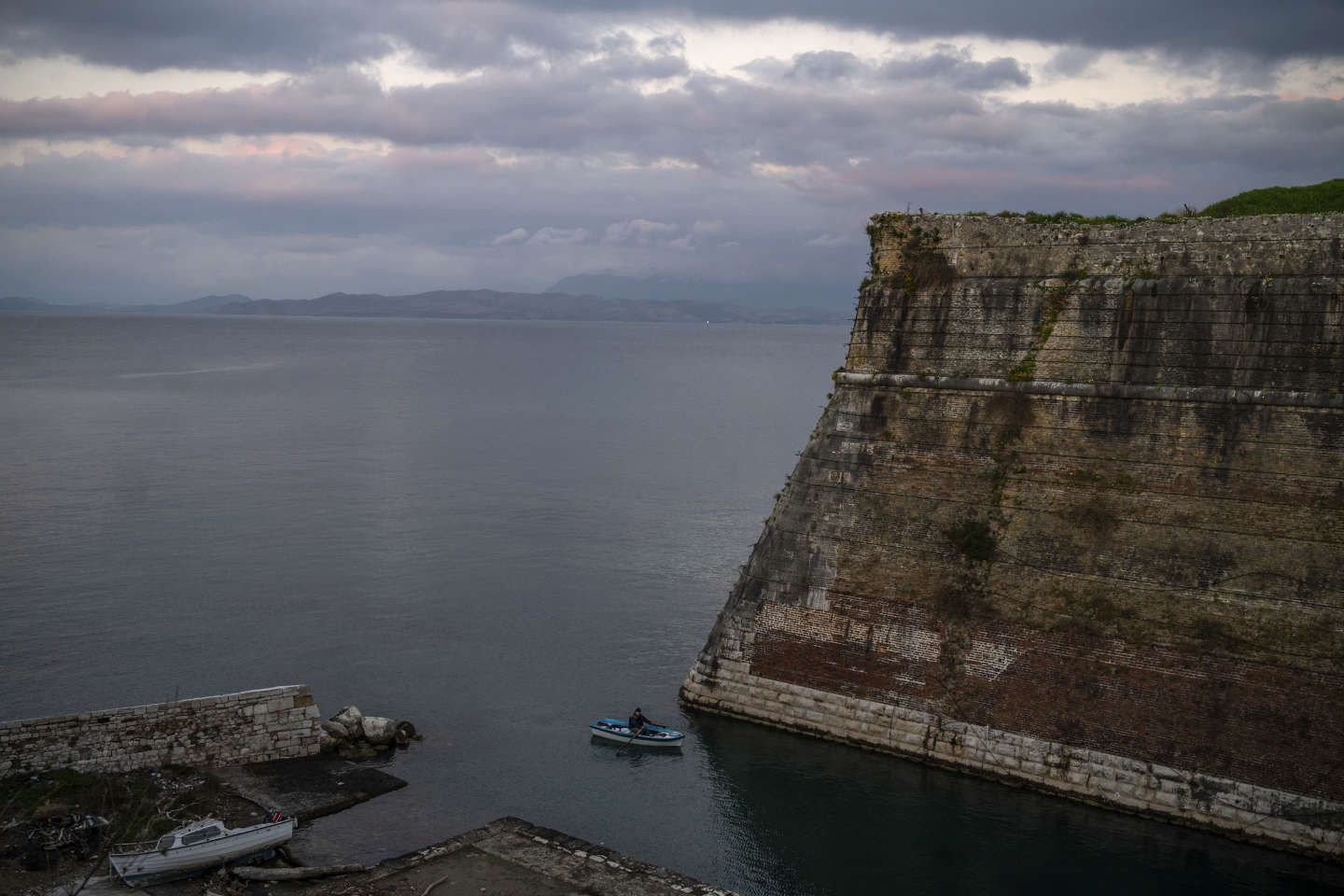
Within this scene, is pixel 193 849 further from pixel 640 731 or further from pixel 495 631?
pixel 495 631

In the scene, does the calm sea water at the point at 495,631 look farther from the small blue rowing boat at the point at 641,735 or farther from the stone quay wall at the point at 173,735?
the stone quay wall at the point at 173,735

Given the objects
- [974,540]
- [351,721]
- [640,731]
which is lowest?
[640,731]

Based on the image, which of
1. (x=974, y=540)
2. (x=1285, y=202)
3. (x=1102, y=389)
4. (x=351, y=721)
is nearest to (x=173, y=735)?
(x=351, y=721)

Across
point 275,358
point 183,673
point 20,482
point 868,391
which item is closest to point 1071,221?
point 868,391

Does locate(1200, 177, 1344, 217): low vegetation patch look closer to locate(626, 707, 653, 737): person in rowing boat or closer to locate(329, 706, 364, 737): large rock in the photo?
locate(626, 707, 653, 737): person in rowing boat

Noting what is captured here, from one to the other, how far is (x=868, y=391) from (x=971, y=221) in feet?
18.8

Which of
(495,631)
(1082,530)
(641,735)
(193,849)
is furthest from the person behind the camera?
(495,631)

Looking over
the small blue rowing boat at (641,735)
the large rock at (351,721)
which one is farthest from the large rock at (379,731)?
the small blue rowing boat at (641,735)

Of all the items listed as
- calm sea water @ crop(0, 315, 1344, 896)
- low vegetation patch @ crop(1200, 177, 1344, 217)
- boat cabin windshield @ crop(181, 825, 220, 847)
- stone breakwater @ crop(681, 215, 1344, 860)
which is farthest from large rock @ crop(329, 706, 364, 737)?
low vegetation patch @ crop(1200, 177, 1344, 217)

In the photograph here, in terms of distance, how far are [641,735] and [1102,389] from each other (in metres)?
16.3

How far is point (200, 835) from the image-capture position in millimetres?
23109

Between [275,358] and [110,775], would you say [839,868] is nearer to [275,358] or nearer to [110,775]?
[110,775]

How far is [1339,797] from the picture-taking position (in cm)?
2314

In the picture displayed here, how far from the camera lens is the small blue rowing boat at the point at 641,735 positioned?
3092 centimetres
